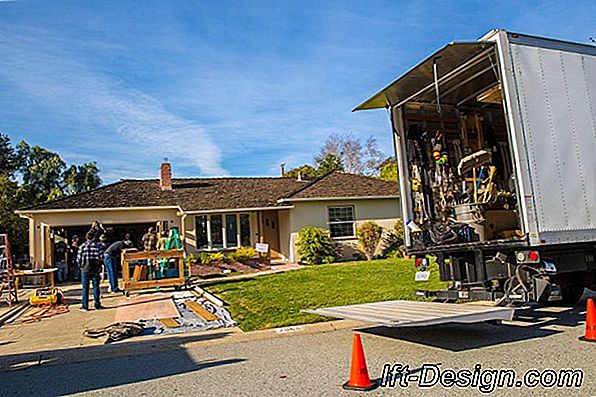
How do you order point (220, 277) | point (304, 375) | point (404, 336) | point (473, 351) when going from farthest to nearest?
point (220, 277) < point (404, 336) < point (473, 351) < point (304, 375)

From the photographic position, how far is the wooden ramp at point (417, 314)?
6.38m

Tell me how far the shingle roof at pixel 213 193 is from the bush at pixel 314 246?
1818 mm

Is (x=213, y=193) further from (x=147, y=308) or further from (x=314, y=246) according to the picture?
(x=147, y=308)

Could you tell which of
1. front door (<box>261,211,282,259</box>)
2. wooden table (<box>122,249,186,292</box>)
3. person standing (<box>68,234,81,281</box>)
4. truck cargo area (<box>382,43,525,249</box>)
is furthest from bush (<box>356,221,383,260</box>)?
truck cargo area (<box>382,43,525,249</box>)

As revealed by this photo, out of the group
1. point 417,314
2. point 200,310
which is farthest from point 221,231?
point 417,314

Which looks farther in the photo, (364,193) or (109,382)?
(364,193)

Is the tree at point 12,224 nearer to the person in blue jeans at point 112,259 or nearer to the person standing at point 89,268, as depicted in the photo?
the person in blue jeans at point 112,259

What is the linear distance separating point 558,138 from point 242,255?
15580mm

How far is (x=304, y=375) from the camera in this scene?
19.0ft

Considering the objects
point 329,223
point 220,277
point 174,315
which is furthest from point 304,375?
point 329,223

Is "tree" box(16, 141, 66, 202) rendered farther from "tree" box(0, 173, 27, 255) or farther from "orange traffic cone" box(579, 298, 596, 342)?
"orange traffic cone" box(579, 298, 596, 342)

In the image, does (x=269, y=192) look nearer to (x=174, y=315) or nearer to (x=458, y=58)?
(x=174, y=315)

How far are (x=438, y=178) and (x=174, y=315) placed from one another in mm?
5591

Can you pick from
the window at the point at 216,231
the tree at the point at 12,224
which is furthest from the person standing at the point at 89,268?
the tree at the point at 12,224
